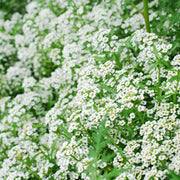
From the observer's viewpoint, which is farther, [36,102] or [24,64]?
[24,64]

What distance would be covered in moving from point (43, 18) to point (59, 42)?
0.94 metres

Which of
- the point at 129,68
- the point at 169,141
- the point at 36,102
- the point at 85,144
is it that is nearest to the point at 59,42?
the point at 36,102

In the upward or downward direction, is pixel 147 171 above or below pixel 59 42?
below

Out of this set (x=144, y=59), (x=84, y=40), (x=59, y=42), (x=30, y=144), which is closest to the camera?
(x=144, y=59)

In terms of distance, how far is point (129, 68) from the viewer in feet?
12.9

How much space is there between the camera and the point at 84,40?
4664 mm

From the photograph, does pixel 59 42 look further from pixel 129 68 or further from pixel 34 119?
pixel 129 68

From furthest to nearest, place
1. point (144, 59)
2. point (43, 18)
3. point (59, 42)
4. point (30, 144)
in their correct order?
point (43, 18)
point (59, 42)
point (30, 144)
point (144, 59)

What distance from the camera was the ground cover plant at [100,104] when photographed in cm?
297

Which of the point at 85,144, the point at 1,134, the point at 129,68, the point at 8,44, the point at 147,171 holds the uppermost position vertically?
the point at 8,44

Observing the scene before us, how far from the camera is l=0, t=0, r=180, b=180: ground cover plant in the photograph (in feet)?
9.75

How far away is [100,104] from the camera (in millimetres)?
3479

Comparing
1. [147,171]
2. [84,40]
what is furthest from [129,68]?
[147,171]

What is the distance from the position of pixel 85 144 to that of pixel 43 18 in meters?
3.61
